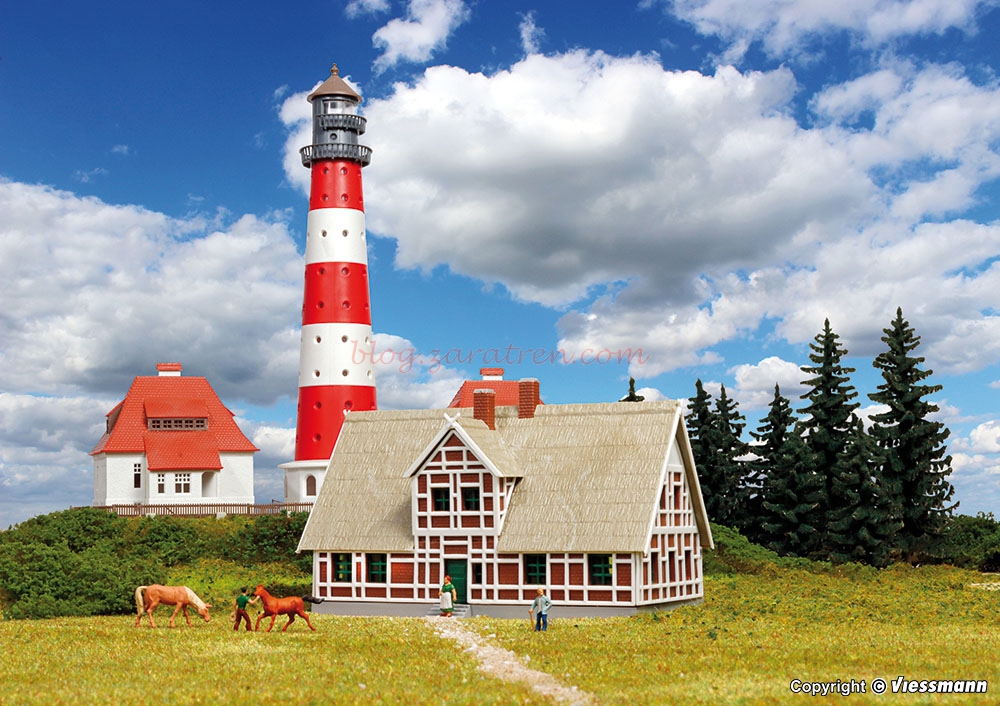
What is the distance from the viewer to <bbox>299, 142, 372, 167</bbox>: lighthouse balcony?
55.7 metres

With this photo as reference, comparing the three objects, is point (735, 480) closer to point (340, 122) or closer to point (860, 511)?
point (860, 511)

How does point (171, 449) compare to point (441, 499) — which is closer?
point (441, 499)

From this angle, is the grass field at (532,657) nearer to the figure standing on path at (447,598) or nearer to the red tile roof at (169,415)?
the figure standing on path at (447,598)

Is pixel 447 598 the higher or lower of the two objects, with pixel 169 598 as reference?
lower

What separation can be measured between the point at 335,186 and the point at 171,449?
1712 cm

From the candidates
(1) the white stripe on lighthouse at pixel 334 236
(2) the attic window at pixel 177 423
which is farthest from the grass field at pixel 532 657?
(2) the attic window at pixel 177 423

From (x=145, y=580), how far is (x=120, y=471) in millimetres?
23116

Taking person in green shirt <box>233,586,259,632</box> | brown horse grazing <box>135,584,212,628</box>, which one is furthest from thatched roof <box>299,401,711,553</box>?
person in green shirt <box>233,586,259,632</box>

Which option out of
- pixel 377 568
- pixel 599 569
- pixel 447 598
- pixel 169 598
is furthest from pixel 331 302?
pixel 169 598

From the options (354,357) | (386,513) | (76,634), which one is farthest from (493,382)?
(76,634)

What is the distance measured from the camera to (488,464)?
35.0 metres

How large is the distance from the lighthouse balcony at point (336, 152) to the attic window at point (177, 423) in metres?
15.8

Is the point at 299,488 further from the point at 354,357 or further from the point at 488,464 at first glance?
the point at 488,464

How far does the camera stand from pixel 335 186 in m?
55.6
